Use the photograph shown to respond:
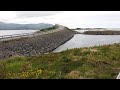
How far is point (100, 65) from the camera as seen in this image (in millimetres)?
17297

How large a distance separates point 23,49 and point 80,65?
106 feet
